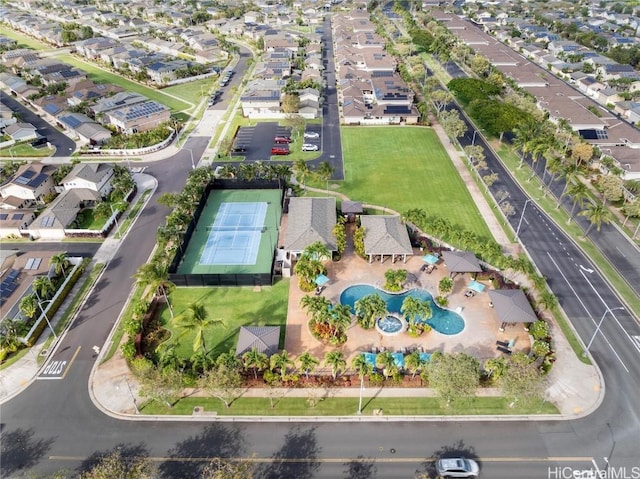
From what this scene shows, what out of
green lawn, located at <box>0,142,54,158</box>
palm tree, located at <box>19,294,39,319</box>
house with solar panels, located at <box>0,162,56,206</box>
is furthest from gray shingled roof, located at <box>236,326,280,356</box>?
green lawn, located at <box>0,142,54,158</box>

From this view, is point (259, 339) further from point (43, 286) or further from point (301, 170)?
point (301, 170)

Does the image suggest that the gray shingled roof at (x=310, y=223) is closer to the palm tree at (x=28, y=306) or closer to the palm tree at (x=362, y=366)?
the palm tree at (x=362, y=366)

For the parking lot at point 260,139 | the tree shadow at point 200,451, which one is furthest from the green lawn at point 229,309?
the parking lot at point 260,139

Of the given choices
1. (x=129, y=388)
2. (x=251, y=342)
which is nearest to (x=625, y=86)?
(x=251, y=342)

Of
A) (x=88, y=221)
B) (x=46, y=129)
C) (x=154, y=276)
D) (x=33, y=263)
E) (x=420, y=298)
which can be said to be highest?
(x=154, y=276)

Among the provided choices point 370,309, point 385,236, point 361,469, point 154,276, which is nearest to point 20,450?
point 154,276

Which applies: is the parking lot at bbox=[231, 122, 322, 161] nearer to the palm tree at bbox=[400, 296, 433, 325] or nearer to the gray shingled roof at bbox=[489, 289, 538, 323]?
the palm tree at bbox=[400, 296, 433, 325]
